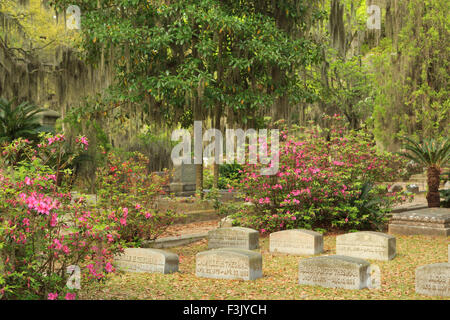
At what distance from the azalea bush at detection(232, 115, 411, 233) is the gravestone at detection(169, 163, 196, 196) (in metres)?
7.44

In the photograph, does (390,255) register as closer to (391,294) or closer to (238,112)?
(391,294)

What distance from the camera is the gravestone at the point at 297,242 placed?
31.8 ft

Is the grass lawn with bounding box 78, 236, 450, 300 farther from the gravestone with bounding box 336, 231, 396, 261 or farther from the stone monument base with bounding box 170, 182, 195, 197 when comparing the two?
the stone monument base with bounding box 170, 182, 195, 197

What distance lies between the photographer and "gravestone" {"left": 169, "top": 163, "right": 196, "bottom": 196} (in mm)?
19688

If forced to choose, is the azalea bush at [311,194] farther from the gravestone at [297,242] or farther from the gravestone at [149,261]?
the gravestone at [149,261]

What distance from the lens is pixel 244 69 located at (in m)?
14.7

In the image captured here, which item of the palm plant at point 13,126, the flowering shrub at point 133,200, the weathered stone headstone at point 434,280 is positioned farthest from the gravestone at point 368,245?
the palm plant at point 13,126

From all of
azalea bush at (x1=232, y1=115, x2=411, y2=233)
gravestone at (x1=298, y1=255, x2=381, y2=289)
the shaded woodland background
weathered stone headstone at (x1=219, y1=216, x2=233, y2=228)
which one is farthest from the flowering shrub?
the shaded woodland background

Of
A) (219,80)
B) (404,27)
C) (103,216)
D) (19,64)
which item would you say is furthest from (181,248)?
(404,27)

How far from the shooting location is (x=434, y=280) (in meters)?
6.69

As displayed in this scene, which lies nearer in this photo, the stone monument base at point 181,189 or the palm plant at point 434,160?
the palm plant at point 434,160

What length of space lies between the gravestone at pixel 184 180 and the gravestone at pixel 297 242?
972 cm

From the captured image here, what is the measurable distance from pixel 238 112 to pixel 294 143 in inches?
109

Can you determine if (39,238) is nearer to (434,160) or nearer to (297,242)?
(297,242)
